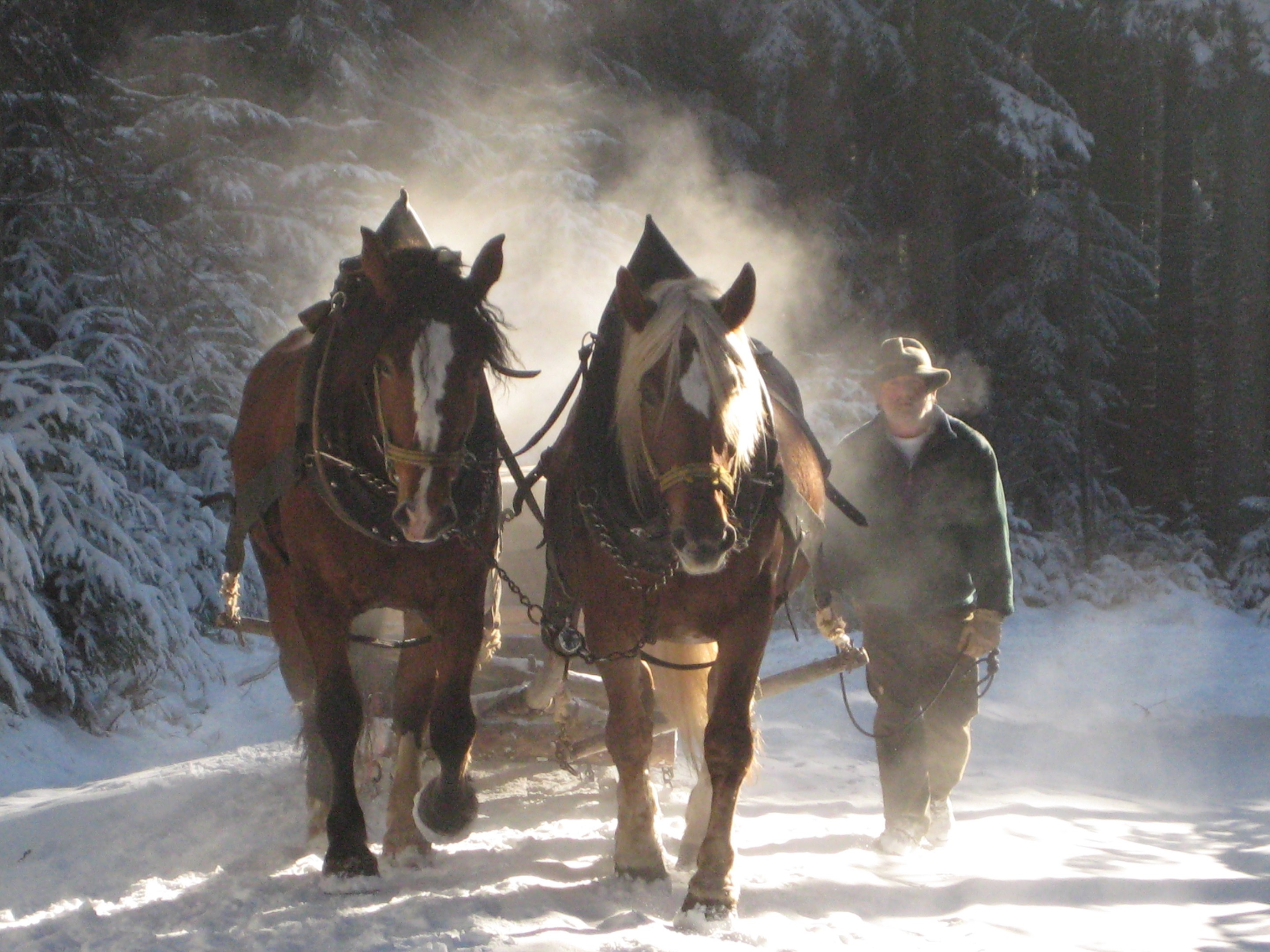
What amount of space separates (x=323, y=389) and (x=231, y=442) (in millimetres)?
1399

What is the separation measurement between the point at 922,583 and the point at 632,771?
178 cm

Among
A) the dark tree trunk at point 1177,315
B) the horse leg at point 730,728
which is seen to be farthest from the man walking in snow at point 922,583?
the dark tree trunk at point 1177,315

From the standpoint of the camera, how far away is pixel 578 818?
547 cm

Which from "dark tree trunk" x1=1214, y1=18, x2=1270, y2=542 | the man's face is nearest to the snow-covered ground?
the man's face

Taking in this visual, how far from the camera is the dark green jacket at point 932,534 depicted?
5383 millimetres

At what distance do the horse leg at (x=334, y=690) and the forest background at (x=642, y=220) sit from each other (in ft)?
10.6

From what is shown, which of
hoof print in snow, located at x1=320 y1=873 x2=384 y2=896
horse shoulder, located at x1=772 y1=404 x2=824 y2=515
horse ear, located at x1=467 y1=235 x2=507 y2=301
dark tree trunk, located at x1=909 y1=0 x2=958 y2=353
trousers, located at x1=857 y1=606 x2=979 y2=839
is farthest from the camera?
dark tree trunk, located at x1=909 y1=0 x2=958 y2=353

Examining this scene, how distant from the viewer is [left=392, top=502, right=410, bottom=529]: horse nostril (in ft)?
12.1

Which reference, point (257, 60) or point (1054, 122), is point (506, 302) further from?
point (1054, 122)

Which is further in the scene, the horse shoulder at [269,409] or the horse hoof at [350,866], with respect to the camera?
the horse shoulder at [269,409]

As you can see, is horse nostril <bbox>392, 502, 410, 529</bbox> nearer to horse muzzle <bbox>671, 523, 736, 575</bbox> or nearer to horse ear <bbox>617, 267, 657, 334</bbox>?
horse muzzle <bbox>671, 523, 736, 575</bbox>

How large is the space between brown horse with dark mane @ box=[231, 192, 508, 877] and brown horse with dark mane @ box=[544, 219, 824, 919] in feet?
1.28

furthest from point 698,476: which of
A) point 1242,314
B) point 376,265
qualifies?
point 1242,314

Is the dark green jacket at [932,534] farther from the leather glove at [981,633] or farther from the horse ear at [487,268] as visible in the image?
the horse ear at [487,268]
